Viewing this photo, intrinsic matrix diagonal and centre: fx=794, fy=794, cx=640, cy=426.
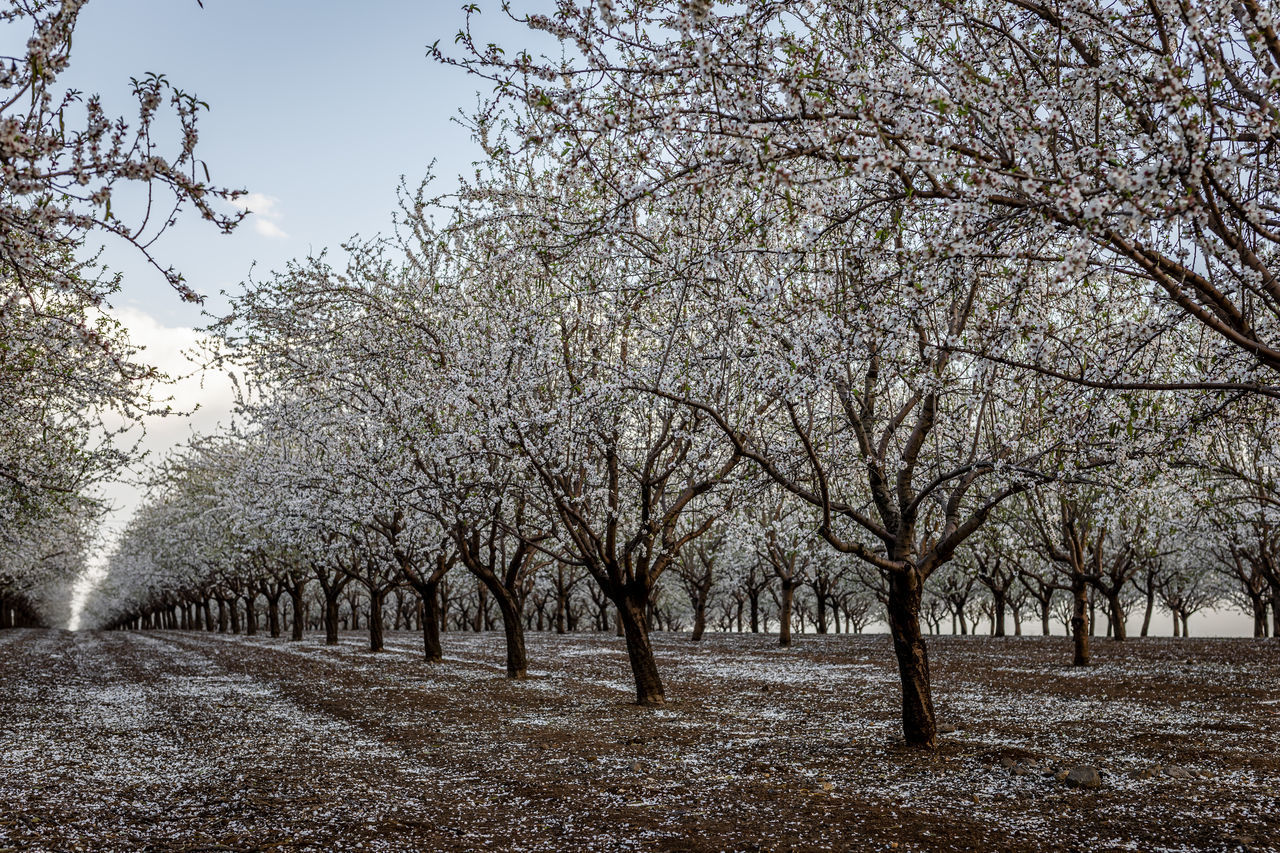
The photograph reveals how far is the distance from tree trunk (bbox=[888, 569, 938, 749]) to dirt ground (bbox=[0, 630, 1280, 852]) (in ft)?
1.44

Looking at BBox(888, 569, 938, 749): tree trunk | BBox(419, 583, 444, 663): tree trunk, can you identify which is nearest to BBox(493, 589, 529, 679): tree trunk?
BBox(419, 583, 444, 663): tree trunk

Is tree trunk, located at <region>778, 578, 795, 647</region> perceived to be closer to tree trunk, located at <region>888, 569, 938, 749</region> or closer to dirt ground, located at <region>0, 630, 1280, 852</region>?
dirt ground, located at <region>0, 630, 1280, 852</region>

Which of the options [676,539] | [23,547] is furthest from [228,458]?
[676,539]

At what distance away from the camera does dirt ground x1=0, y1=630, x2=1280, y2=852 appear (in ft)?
25.5

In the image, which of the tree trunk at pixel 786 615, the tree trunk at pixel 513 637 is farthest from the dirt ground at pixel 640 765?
the tree trunk at pixel 786 615

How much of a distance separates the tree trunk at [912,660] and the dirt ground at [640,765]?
439 millimetres

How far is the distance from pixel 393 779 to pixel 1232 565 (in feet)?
180

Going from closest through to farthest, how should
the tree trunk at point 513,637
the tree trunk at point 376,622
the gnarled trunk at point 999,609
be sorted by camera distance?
the tree trunk at point 513,637 < the tree trunk at point 376,622 < the gnarled trunk at point 999,609

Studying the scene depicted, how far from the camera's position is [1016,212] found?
263 inches

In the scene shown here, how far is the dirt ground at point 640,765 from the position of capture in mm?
7766

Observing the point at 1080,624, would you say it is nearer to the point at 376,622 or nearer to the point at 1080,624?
the point at 1080,624

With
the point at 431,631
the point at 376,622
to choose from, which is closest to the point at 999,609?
the point at 431,631

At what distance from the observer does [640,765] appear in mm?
10781

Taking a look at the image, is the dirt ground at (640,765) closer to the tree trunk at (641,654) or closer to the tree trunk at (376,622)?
the tree trunk at (641,654)
